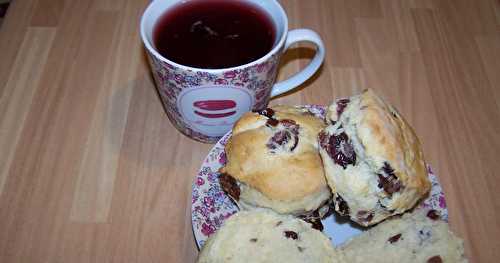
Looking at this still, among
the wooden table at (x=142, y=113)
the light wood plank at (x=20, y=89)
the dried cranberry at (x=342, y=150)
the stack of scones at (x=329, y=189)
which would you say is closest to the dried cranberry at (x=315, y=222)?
the stack of scones at (x=329, y=189)

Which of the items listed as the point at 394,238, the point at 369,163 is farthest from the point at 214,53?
the point at 394,238

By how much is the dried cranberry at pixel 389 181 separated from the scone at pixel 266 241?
143 millimetres

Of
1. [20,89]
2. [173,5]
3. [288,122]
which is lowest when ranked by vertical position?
[20,89]

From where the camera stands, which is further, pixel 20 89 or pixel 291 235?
pixel 20 89

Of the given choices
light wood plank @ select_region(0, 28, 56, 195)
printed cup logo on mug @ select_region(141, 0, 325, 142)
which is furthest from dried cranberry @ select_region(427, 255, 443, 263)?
light wood plank @ select_region(0, 28, 56, 195)

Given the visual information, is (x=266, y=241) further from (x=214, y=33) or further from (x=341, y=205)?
(x=214, y=33)

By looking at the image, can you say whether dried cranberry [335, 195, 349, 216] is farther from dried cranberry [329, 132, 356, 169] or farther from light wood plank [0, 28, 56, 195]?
light wood plank [0, 28, 56, 195]

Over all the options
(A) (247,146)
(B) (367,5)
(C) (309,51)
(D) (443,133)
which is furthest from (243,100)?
(B) (367,5)

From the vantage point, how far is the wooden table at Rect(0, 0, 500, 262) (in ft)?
3.12

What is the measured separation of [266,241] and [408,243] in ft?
0.89

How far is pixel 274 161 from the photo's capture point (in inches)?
32.0

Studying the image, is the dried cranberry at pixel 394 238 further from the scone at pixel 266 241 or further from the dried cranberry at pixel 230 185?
the dried cranberry at pixel 230 185

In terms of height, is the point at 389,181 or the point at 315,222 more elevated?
the point at 389,181

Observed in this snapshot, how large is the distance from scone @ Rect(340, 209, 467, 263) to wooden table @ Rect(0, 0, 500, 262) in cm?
17
